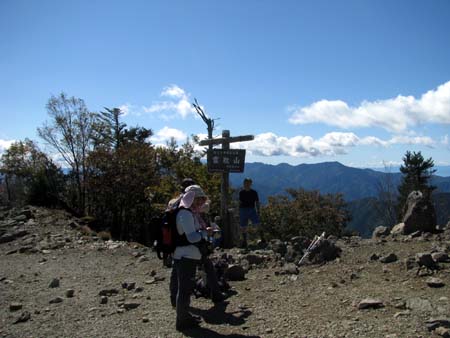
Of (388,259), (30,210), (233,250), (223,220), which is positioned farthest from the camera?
(30,210)

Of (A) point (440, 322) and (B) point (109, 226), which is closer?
(A) point (440, 322)

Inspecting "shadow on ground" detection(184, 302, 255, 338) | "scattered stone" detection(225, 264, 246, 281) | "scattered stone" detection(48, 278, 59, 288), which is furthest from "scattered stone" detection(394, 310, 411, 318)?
"scattered stone" detection(48, 278, 59, 288)

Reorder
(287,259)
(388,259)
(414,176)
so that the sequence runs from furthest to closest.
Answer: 1. (414,176)
2. (287,259)
3. (388,259)

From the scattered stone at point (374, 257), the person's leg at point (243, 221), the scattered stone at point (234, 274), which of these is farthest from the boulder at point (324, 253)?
the person's leg at point (243, 221)

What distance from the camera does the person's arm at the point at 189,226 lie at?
5.18 metres

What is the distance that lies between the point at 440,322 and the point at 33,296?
22.5 feet

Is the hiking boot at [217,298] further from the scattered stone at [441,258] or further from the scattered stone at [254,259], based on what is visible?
the scattered stone at [441,258]

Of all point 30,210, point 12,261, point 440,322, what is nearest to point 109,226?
point 30,210

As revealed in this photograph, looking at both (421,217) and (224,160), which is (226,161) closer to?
Result: (224,160)

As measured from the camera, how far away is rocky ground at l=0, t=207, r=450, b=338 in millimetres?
5098

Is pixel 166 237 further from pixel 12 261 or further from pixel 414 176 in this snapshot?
pixel 414 176

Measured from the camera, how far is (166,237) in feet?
17.6

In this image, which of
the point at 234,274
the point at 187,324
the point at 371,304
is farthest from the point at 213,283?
the point at 371,304

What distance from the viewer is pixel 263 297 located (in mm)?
6555
